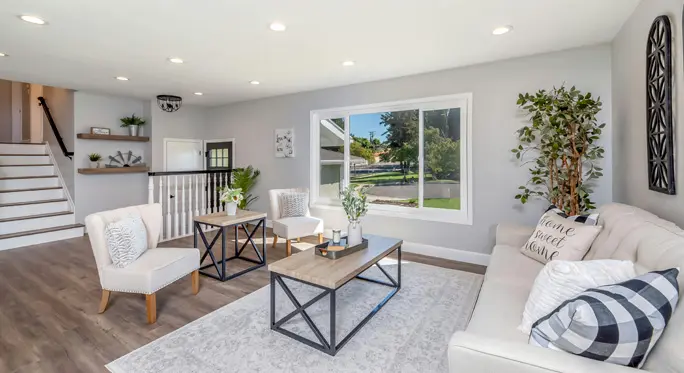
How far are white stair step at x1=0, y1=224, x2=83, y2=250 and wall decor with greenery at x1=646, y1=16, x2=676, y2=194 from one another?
7264 mm

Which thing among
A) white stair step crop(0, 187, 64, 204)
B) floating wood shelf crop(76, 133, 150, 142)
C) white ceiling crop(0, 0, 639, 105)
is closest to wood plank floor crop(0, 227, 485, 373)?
white stair step crop(0, 187, 64, 204)

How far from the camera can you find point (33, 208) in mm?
5348

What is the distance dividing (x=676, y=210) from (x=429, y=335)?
1714mm

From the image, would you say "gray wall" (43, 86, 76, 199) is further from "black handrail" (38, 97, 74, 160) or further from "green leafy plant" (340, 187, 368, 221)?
"green leafy plant" (340, 187, 368, 221)

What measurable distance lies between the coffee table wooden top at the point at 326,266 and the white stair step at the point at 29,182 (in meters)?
5.93

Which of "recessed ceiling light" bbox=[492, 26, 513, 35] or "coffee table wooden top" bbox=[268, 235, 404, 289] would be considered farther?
"recessed ceiling light" bbox=[492, 26, 513, 35]

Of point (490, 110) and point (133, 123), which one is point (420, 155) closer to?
point (490, 110)

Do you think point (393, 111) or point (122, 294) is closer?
point (122, 294)

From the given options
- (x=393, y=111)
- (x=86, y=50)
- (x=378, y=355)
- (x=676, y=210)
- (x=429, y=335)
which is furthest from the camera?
(x=393, y=111)

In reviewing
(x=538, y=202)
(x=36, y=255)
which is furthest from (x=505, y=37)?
(x=36, y=255)

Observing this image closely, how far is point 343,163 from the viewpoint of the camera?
17.1ft

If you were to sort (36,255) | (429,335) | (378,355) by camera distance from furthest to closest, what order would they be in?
(36,255) < (429,335) < (378,355)

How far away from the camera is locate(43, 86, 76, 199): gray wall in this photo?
5.70 meters

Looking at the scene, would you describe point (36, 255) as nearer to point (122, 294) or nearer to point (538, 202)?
point (122, 294)
